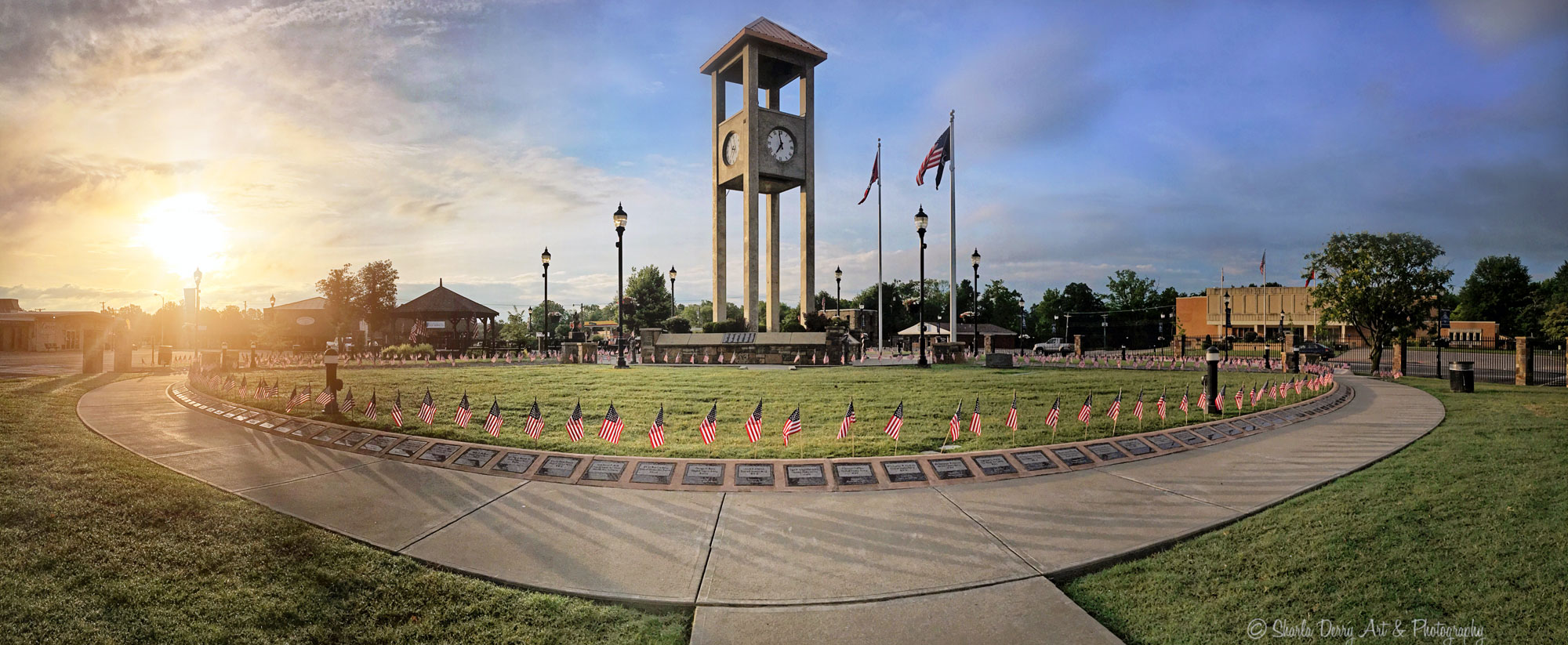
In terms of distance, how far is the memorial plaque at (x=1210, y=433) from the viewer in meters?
10.8

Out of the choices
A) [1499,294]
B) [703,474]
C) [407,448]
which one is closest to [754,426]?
[703,474]

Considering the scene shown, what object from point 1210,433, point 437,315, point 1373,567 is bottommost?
point 1373,567

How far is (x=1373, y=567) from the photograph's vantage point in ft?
17.0

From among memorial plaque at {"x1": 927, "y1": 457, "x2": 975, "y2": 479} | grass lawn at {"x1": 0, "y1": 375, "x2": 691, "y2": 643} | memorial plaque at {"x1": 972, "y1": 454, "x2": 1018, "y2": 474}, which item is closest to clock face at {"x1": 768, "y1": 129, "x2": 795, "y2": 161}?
memorial plaque at {"x1": 972, "y1": 454, "x2": 1018, "y2": 474}

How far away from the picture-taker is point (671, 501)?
A: 6.95 meters

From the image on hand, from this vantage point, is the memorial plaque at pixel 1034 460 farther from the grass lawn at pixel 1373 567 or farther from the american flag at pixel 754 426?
the american flag at pixel 754 426

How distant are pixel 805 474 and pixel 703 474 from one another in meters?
1.23

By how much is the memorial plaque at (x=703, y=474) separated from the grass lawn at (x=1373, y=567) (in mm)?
4009

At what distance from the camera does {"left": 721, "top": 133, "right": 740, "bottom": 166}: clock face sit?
36.8 meters

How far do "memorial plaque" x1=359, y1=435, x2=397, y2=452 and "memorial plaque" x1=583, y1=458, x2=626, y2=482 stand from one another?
3408mm

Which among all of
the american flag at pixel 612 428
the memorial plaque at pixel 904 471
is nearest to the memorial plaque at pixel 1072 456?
the memorial plaque at pixel 904 471

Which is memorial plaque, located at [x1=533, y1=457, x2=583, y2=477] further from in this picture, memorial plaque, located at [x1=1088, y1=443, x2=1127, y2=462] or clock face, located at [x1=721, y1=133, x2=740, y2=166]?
clock face, located at [x1=721, y1=133, x2=740, y2=166]

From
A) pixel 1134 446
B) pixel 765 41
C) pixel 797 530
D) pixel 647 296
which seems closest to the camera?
pixel 797 530

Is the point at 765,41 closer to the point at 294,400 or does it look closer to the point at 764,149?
the point at 764,149
